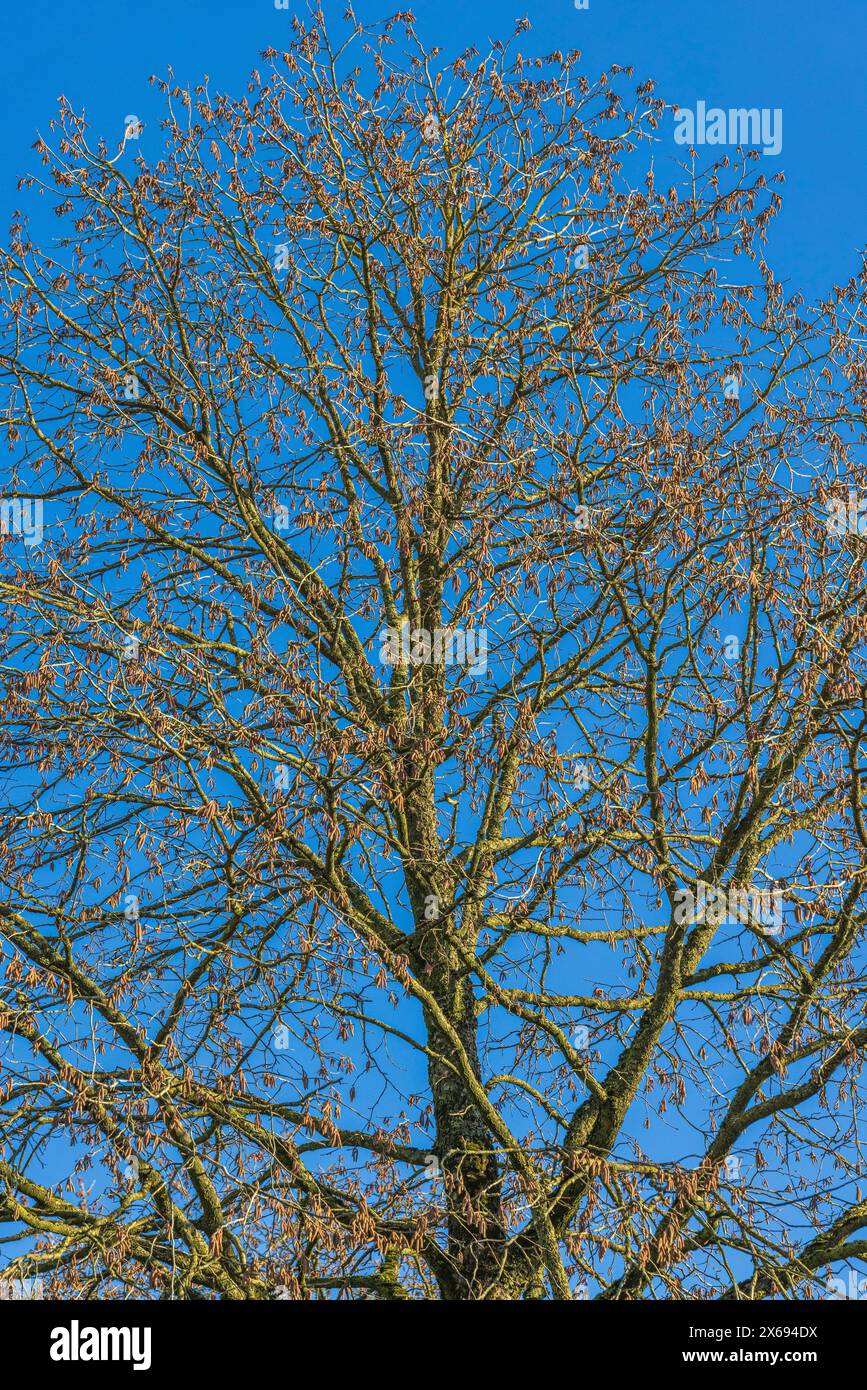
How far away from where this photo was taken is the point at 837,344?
34.9ft

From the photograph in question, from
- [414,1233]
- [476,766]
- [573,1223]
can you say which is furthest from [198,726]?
[573,1223]

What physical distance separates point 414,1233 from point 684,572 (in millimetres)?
4188

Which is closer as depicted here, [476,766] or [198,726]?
[198,726]

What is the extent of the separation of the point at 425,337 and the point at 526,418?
1.56 m

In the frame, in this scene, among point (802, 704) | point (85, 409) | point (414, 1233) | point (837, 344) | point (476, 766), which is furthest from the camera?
point (85, 409)

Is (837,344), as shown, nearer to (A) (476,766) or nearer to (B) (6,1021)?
(A) (476,766)

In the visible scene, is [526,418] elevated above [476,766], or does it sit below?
above

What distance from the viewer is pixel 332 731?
8062 millimetres

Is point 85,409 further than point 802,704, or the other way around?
point 85,409

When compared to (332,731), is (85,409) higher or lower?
higher
